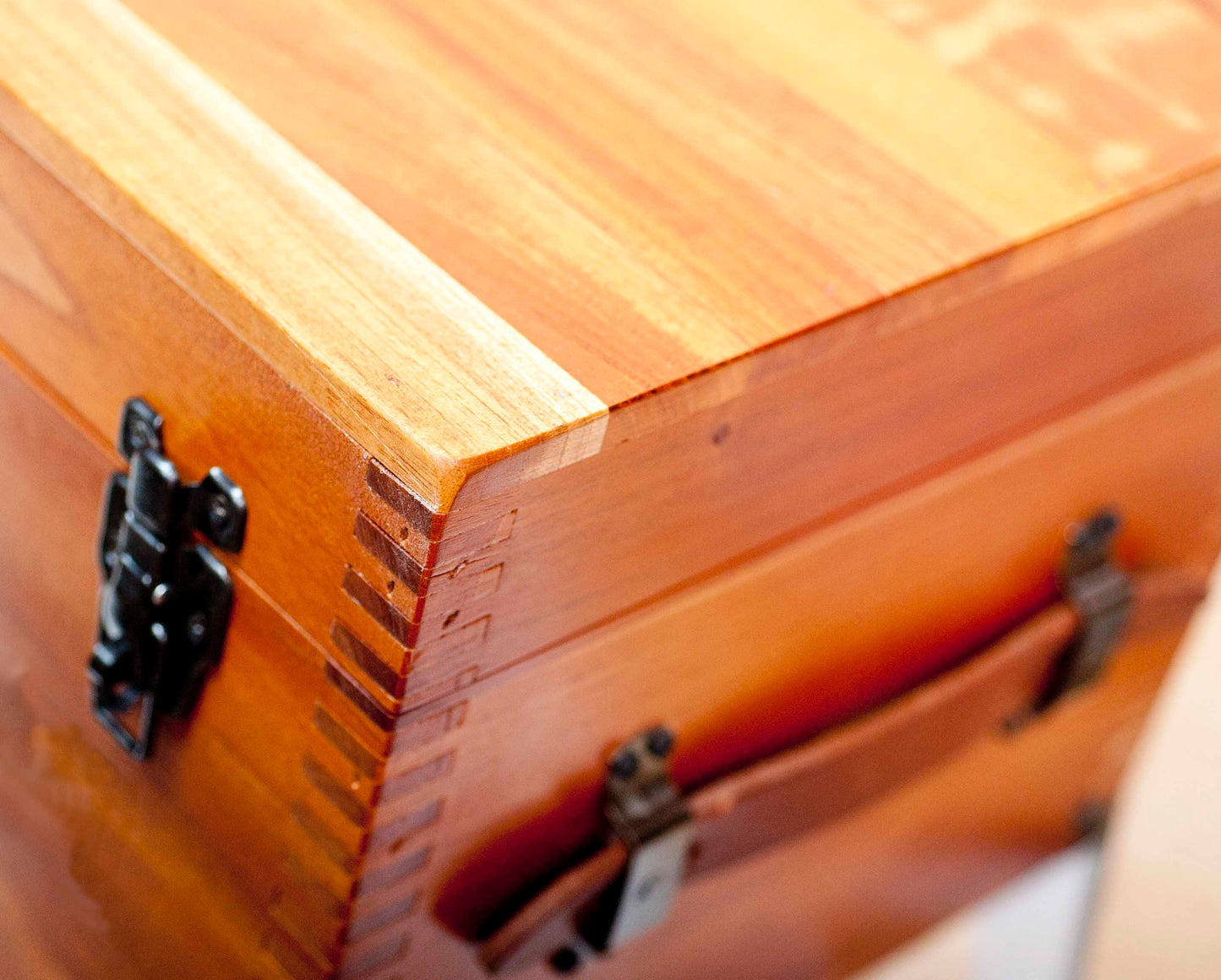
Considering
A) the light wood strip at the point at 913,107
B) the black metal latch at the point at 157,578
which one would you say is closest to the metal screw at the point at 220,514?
the black metal latch at the point at 157,578

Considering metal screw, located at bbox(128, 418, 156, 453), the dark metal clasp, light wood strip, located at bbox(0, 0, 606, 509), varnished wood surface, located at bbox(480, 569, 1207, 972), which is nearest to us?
light wood strip, located at bbox(0, 0, 606, 509)

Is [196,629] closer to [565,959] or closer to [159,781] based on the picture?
[159,781]

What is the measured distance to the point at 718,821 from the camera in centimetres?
77

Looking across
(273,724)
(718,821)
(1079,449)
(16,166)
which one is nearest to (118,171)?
(16,166)

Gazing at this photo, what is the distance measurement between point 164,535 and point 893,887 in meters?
0.62

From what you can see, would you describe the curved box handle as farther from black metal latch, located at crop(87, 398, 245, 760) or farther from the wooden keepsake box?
black metal latch, located at crop(87, 398, 245, 760)

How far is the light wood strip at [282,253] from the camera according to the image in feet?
1.72

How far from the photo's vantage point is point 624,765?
2.45ft

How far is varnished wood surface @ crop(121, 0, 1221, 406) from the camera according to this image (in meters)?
0.61

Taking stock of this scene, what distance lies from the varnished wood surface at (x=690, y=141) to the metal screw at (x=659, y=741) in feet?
0.76

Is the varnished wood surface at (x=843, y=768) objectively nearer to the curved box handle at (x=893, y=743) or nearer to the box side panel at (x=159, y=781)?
the curved box handle at (x=893, y=743)

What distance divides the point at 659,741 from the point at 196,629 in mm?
227

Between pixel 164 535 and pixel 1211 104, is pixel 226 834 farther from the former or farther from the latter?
pixel 1211 104

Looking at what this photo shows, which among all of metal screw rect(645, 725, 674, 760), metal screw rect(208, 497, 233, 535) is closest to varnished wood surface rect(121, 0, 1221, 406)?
metal screw rect(208, 497, 233, 535)
